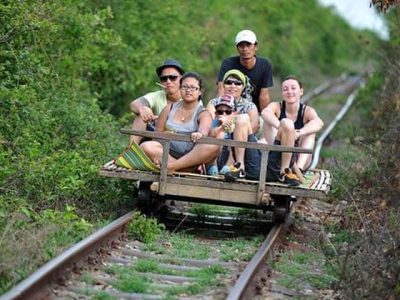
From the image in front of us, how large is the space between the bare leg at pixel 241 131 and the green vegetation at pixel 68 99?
145cm

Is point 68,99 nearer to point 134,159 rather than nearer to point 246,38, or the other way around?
point 246,38

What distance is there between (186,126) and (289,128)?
116cm

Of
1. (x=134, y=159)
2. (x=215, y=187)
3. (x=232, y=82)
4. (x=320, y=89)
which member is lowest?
(x=215, y=187)

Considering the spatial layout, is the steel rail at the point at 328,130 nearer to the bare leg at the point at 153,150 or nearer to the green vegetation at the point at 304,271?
the bare leg at the point at 153,150

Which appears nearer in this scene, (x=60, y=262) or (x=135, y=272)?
(x=60, y=262)

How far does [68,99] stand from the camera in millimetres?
14352

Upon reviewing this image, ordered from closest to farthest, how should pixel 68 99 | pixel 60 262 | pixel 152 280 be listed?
pixel 60 262
pixel 152 280
pixel 68 99

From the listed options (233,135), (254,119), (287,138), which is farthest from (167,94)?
(287,138)

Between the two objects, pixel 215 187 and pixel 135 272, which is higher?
pixel 215 187

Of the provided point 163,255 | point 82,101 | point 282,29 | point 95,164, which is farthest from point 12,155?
point 282,29

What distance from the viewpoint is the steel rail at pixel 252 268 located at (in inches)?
296

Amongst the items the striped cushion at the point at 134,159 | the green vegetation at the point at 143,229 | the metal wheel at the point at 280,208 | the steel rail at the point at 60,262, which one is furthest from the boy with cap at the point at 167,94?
the steel rail at the point at 60,262

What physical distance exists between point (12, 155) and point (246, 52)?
10.3 feet

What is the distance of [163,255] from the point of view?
9203mm
